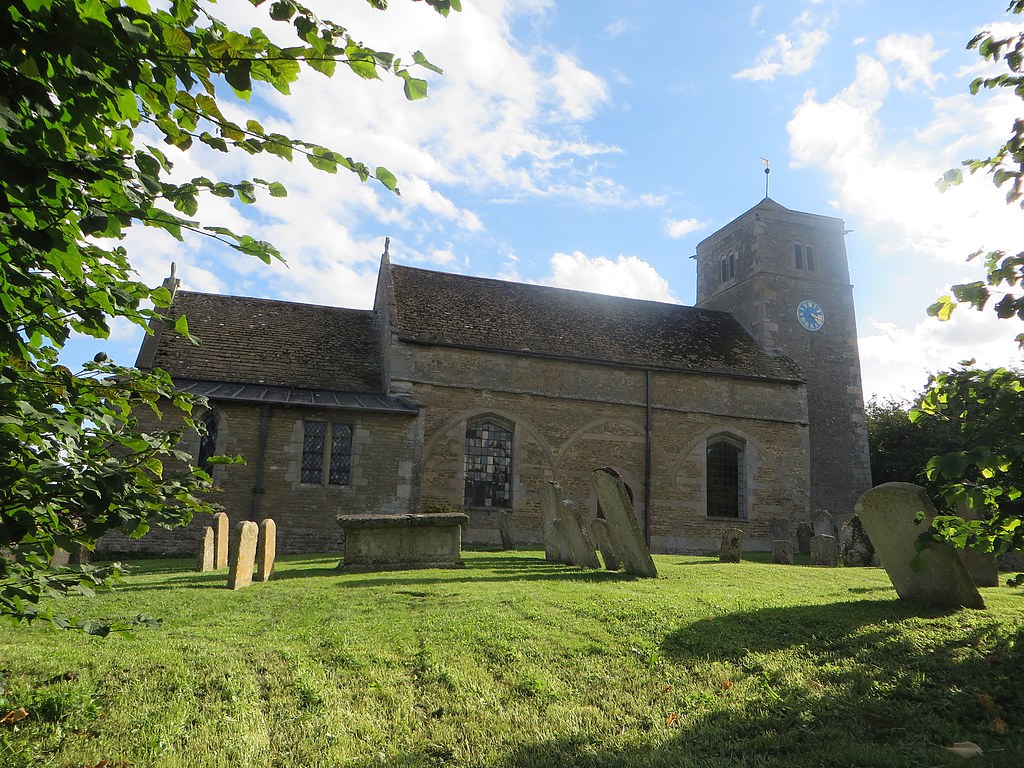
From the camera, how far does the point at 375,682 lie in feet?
16.3

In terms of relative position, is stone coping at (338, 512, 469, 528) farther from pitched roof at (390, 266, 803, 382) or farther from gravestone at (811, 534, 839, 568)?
pitched roof at (390, 266, 803, 382)

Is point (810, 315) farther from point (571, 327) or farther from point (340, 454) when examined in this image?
point (340, 454)

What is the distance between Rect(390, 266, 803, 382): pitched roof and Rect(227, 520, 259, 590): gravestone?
10475mm

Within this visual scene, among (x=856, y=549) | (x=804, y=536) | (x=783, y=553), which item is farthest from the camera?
(x=804, y=536)

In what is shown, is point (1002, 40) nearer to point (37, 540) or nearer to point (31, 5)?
point (31, 5)

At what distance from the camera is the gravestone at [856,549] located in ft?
45.6

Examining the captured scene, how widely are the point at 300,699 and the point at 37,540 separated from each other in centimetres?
251

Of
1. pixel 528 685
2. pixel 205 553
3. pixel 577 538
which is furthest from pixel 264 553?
pixel 528 685

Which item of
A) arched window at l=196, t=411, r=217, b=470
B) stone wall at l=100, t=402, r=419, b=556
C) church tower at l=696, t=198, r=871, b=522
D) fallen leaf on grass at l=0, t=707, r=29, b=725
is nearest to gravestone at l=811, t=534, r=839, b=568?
stone wall at l=100, t=402, r=419, b=556

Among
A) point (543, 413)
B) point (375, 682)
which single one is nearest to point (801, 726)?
point (375, 682)

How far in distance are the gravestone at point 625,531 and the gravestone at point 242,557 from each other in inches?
195

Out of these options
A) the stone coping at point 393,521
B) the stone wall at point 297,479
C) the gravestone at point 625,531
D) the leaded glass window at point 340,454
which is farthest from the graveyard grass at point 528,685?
the leaded glass window at point 340,454

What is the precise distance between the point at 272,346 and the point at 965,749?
63.2 ft

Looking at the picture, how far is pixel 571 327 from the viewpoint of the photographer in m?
23.1
